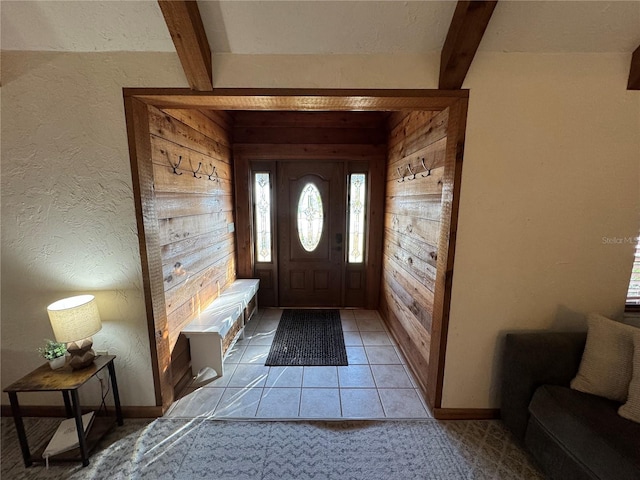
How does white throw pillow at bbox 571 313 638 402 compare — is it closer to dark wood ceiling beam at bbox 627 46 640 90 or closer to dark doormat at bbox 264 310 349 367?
dark wood ceiling beam at bbox 627 46 640 90

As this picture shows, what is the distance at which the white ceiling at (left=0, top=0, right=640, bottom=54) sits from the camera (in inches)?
50.8

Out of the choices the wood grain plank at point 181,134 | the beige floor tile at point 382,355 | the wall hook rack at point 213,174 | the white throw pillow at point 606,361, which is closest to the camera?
the white throw pillow at point 606,361

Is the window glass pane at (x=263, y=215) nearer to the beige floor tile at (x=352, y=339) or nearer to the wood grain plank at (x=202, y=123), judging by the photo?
the wood grain plank at (x=202, y=123)

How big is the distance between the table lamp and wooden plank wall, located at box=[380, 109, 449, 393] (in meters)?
2.20

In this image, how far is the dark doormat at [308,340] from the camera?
245 centimetres

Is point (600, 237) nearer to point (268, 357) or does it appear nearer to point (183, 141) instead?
point (268, 357)

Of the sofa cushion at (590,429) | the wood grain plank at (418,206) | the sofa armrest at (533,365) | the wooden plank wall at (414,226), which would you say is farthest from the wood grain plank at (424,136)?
the sofa cushion at (590,429)

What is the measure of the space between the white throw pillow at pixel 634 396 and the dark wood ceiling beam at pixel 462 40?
1694 millimetres

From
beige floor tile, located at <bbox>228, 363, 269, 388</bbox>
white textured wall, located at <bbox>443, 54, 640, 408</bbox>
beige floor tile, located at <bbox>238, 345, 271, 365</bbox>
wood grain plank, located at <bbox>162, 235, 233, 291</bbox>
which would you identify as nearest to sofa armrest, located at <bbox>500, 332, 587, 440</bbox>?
white textured wall, located at <bbox>443, 54, 640, 408</bbox>

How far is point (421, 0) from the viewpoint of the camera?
4.12 feet

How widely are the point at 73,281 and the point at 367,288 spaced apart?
300cm

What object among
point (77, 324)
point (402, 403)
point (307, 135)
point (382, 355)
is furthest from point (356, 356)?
point (307, 135)

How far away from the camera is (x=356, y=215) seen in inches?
138

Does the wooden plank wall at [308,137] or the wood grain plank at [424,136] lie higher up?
the wooden plank wall at [308,137]
